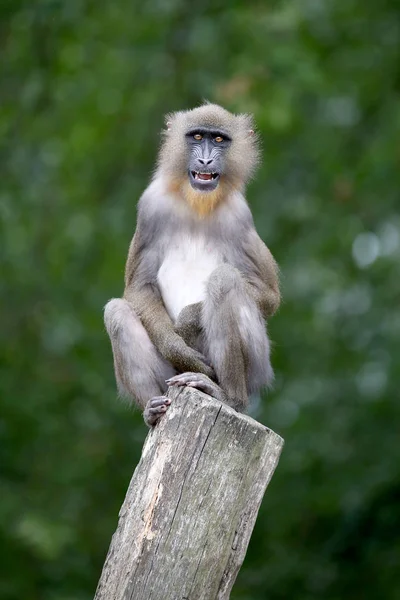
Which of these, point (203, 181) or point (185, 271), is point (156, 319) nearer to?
point (185, 271)

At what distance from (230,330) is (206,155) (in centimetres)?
134

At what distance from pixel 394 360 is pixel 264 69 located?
4.03 metres

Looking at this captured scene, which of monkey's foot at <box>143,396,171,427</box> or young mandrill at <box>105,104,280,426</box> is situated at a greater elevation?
young mandrill at <box>105,104,280,426</box>

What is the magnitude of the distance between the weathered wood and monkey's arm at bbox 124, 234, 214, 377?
1291 millimetres

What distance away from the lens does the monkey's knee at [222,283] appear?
23.3ft

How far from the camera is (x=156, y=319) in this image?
747cm

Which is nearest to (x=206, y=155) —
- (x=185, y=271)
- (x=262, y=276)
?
(x=185, y=271)

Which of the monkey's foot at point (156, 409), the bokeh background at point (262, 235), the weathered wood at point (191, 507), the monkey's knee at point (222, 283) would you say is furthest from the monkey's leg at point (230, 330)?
the bokeh background at point (262, 235)

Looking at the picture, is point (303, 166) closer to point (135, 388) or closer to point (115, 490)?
point (115, 490)

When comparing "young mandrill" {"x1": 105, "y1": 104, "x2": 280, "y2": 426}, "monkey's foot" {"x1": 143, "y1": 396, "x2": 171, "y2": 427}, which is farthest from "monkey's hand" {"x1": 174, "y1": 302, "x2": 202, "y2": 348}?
"monkey's foot" {"x1": 143, "y1": 396, "x2": 171, "y2": 427}

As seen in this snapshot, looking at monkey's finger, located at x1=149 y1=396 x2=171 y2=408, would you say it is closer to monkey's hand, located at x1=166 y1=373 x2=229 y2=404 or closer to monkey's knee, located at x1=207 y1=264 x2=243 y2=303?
monkey's hand, located at x1=166 y1=373 x2=229 y2=404

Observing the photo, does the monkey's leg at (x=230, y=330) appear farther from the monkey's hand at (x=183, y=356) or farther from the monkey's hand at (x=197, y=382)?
the monkey's hand at (x=197, y=382)

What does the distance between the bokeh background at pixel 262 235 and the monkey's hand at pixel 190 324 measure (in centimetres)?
534

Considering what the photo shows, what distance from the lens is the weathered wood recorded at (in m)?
5.59
